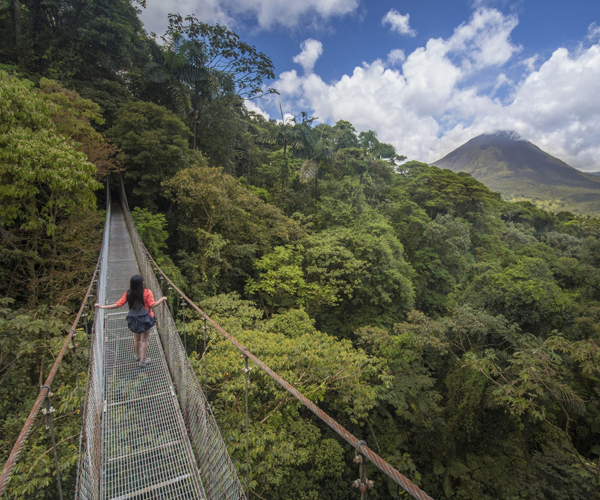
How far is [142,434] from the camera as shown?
7.23ft

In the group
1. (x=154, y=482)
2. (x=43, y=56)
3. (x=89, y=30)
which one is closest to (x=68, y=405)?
(x=154, y=482)

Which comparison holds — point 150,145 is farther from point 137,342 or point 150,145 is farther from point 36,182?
point 137,342

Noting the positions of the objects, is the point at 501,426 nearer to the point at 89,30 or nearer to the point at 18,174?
the point at 18,174

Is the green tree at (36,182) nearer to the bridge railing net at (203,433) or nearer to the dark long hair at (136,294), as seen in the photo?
the dark long hair at (136,294)

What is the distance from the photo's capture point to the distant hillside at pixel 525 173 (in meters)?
46.6

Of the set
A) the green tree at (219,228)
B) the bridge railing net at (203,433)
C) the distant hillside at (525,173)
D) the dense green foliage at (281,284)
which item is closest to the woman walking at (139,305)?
the bridge railing net at (203,433)

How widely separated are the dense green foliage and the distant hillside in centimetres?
4374

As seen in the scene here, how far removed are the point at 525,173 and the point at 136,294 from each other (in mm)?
78258

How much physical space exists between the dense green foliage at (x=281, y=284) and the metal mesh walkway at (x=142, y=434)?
0.70 meters

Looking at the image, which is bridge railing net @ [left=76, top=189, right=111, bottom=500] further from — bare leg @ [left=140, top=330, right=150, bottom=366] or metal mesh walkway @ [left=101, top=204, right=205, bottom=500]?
bare leg @ [left=140, top=330, right=150, bottom=366]

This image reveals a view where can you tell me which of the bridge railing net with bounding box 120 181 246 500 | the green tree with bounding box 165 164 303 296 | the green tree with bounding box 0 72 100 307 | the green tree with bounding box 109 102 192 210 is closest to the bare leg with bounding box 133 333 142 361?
the bridge railing net with bounding box 120 181 246 500

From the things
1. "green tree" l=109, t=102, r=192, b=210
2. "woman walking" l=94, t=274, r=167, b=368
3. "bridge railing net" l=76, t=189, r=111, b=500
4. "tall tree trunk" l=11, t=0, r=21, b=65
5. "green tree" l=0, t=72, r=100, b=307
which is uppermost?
"tall tree trunk" l=11, t=0, r=21, b=65

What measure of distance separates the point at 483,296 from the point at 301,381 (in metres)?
6.21

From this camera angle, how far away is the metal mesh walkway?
191 cm
